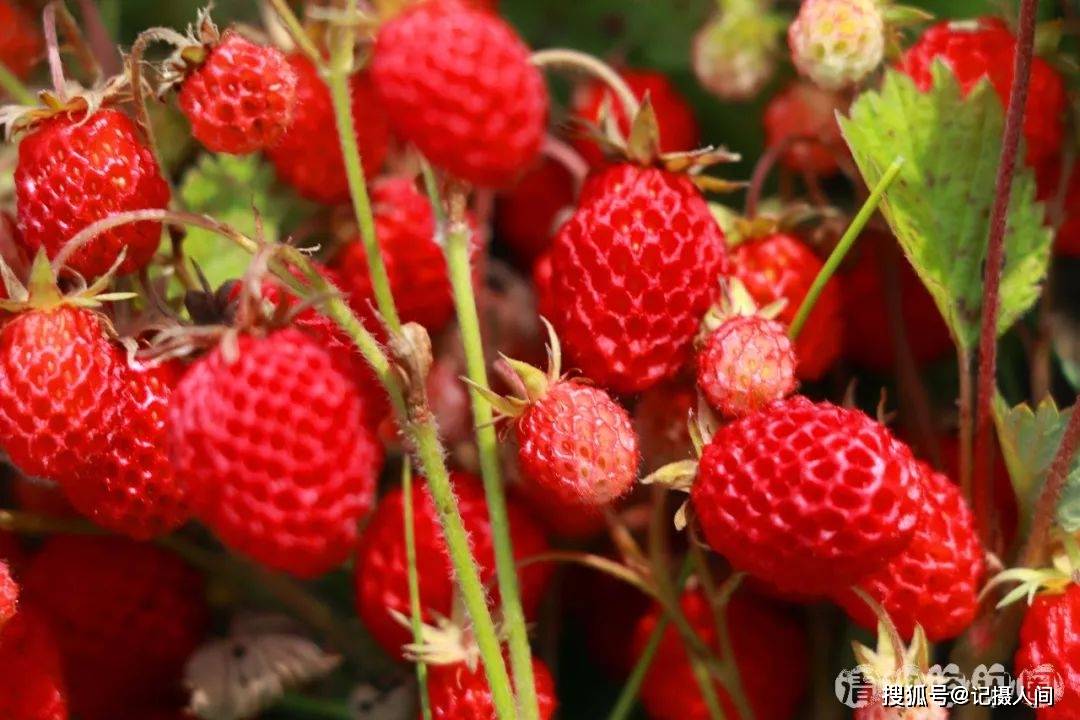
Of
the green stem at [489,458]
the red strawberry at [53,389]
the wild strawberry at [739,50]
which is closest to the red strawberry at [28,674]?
the red strawberry at [53,389]

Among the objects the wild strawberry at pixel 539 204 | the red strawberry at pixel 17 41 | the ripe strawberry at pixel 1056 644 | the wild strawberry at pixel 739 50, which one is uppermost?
the red strawberry at pixel 17 41

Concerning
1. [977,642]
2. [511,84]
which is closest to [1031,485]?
[977,642]

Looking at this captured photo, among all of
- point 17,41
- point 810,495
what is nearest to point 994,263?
point 810,495

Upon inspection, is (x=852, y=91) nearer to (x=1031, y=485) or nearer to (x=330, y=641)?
(x=1031, y=485)

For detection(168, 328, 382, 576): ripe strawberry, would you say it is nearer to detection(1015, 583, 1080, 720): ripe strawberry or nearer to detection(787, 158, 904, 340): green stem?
detection(787, 158, 904, 340): green stem

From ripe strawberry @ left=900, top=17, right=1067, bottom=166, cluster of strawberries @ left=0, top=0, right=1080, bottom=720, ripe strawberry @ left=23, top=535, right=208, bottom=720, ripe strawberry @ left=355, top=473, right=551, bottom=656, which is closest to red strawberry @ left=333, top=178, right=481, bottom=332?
cluster of strawberries @ left=0, top=0, right=1080, bottom=720

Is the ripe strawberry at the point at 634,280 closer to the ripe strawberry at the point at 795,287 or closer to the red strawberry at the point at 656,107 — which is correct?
the ripe strawberry at the point at 795,287

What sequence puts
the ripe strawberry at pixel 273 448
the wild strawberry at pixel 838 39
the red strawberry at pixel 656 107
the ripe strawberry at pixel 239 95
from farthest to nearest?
1. the red strawberry at pixel 656 107
2. the wild strawberry at pixel 838 39
3. the ripe strawberry at pixel 239 95
4. the ripe strawberry at pixel 273 448
